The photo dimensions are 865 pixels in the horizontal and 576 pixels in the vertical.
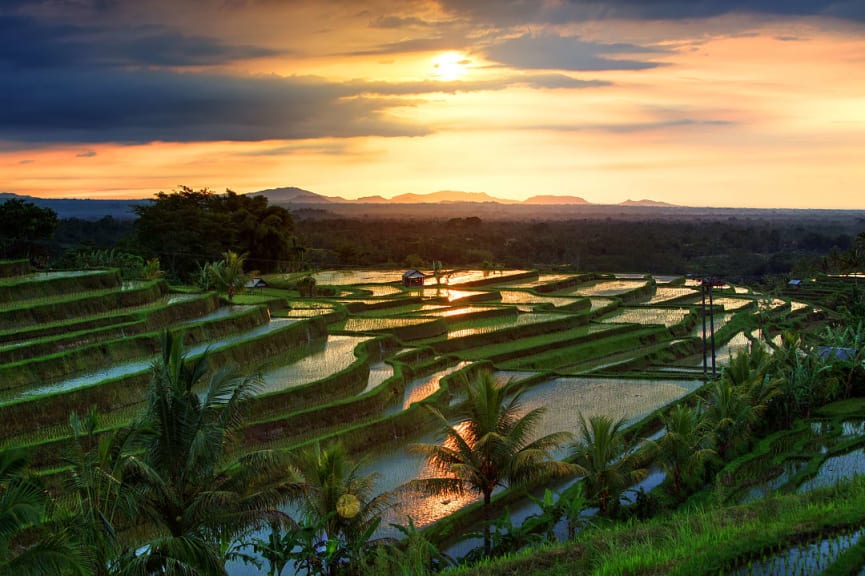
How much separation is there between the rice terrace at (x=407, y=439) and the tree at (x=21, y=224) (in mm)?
9628

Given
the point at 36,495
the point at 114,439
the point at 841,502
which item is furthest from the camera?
the point at 841,502

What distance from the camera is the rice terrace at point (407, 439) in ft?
28.9

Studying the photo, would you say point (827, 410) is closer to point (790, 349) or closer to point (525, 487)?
point (790, 349)

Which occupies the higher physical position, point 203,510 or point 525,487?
point 203,510

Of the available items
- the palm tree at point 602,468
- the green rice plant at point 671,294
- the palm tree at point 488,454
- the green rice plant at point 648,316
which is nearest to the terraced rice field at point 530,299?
the green rice plant at point 648,316

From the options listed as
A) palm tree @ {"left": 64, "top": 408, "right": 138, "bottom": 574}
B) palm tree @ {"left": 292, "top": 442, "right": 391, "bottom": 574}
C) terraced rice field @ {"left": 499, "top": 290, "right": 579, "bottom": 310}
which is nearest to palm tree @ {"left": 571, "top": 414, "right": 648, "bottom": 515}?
palm tree @ {"left": 292, "top": 442, "right": 391, "bottom": 574}

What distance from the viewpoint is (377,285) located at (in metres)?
38.0

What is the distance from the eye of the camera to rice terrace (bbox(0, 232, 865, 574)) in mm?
8812

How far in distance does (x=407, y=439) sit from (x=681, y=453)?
5109 millimetres

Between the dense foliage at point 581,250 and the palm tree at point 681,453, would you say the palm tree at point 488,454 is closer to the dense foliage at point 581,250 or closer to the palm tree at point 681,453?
the palm tree at point 681,453

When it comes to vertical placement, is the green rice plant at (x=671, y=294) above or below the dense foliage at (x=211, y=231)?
below

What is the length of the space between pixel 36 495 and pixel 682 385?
17347 mm

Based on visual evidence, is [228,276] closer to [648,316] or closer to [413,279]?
[413,279]

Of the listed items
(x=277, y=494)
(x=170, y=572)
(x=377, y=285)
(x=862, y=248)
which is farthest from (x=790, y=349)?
(x=862, y=248)
